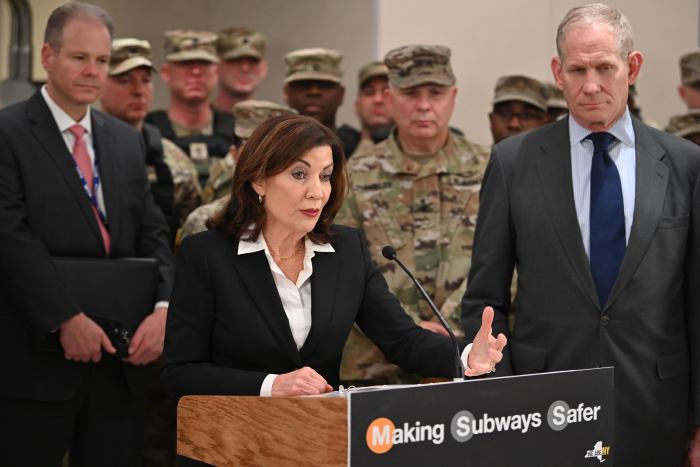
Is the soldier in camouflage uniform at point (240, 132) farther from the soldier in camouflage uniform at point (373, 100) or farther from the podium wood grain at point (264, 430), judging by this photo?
the podium wood grain at point (264, 430)

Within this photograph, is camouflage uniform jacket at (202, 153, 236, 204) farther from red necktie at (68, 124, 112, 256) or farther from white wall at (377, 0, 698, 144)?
white wall at (377, 0, 698, 144)

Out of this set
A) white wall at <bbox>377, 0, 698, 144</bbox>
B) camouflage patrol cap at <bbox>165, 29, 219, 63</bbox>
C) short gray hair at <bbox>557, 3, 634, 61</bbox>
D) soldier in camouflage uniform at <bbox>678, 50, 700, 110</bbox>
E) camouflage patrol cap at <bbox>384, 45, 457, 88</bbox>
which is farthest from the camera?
white wall at <bbox>377, 0, 698, 144</bbox>

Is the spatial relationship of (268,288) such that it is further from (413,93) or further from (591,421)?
(413,93)

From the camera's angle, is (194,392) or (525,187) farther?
(525,187)

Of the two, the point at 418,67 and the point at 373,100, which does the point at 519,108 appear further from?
the point at 418,67

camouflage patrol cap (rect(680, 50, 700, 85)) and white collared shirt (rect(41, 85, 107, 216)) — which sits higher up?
camouflage patrol cap (rect(680, 50, 700, 85))

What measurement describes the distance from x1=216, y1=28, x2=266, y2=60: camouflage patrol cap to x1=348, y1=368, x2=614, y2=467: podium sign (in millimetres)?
4412

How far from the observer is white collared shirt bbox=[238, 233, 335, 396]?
2.92 m

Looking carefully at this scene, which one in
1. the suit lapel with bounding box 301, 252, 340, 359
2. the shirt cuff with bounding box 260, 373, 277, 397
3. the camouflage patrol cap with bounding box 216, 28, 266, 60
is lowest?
the shirt cuff with bounding box 260, 373, 277, 397

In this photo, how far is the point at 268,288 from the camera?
2.90 meters

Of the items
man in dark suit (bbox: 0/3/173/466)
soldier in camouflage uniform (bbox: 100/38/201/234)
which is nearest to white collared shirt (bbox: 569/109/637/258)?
man in dark suit (bbox: 0/3/173/466)

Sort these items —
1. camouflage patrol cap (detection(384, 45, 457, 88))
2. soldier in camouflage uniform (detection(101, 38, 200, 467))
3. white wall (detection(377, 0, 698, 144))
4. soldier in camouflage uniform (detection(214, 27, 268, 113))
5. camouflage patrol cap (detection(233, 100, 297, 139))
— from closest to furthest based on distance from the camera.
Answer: camouflage patrol cap (detection(384, 45, 457, 88)), camouflage patrol cap (detection(233, 100, 297, 139)), soldier in camouflage uniform (detection(101, 38, 200, 467)), white wall (detection(377, 0, 698, 144)), soldier in camouflage uniform (detection(214, 27, 268, 113))

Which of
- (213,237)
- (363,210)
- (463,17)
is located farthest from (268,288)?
(463,17)

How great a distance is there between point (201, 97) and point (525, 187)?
297cm
